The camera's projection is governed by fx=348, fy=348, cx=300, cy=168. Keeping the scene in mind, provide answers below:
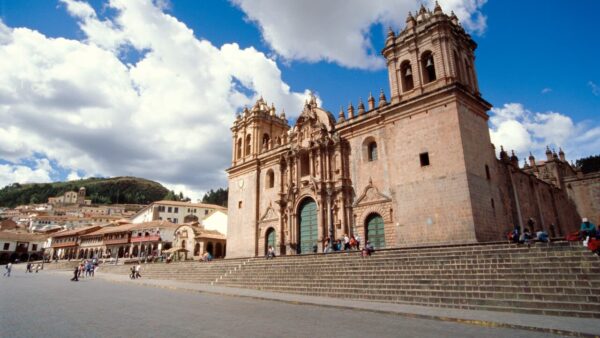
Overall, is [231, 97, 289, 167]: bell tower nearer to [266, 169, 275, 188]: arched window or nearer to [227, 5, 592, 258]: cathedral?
[227, 5, 592, 258]: cathedral

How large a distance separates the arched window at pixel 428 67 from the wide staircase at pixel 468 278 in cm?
1138

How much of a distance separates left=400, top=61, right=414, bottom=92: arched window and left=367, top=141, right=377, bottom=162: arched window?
4.12 metres

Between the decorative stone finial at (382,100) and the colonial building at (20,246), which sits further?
the colonial building at (20,246)

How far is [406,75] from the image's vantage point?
2261cm

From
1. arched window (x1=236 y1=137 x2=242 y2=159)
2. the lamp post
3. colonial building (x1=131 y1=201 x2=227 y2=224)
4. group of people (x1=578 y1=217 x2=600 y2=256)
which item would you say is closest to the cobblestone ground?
group of people (x1=578 y1=217 x2=600 y2=256)

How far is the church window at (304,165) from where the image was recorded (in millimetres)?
26875

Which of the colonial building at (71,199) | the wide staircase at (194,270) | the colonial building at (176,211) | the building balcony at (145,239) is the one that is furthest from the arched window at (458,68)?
the colonial building at (71,199)

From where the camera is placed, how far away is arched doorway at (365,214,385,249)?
20969 mm

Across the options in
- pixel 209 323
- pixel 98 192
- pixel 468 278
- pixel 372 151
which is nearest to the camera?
pixel 209 323

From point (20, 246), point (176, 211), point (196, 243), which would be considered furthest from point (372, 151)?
point (20, 246)

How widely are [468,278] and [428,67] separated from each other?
14.3m

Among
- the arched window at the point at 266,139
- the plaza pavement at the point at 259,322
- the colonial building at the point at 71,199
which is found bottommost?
the plaza pavement at the point at 259,322

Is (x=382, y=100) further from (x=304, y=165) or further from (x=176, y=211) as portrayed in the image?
(x=176, y=211)

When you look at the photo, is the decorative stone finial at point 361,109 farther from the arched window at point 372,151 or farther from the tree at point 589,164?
the tree at point 589,164
